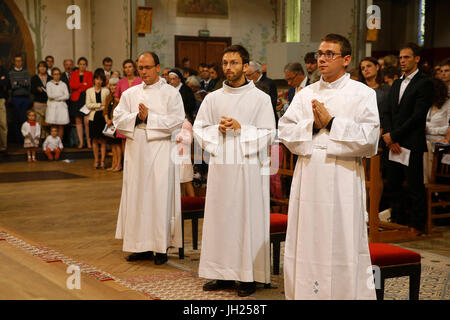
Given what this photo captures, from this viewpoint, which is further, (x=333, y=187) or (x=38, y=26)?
(x=38, y=26)

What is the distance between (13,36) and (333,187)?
456 inches

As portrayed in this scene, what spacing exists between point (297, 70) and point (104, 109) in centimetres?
424

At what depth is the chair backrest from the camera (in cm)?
625

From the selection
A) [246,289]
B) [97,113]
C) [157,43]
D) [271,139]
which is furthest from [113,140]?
[246,289]

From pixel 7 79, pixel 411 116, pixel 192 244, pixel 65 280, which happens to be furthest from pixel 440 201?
pixel 7 79

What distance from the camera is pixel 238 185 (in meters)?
4.15

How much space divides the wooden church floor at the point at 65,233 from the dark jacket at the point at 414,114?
0.93 metres

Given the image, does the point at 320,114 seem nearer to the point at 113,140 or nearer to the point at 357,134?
the point at 357,134

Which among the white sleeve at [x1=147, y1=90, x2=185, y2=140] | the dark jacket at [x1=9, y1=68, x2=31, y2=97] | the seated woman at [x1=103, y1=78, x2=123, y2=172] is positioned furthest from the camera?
the dark jacket at [x1=9, y1=68, x2=31, y2=97]

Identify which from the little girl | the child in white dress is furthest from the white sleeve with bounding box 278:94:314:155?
the child in white dress

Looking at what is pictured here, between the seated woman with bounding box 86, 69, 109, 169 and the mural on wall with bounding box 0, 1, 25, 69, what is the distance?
3210 millimetres

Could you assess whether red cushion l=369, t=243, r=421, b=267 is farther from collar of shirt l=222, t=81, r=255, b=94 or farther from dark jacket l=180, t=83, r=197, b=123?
dark jacket l=180, t=83, r=197, b=123

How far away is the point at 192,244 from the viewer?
5613mm
